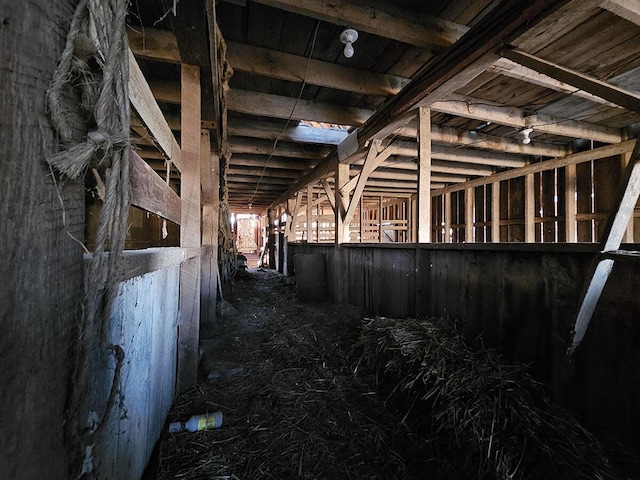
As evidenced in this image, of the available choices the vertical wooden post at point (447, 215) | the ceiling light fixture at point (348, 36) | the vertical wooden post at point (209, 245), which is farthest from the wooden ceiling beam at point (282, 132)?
the vertical wooden post at point (447, 215)

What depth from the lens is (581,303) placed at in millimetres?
1228

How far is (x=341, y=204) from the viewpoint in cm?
422

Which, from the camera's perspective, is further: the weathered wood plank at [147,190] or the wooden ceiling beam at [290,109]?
the wooden ceiling beam at [290,109]

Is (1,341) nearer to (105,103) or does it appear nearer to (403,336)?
(105,103)

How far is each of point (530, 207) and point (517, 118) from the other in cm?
323

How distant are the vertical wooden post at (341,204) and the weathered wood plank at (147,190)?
→ 3027mm

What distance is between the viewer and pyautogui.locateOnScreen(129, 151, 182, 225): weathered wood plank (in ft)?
2.61

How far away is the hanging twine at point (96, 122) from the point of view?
44 centimetres

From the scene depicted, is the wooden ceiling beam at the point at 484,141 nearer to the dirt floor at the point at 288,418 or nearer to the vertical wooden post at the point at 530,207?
the vertical wooden post at the point at 530,207

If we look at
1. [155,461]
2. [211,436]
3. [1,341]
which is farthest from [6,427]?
[211,436]

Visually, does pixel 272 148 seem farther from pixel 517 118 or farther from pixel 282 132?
pixel 517 118

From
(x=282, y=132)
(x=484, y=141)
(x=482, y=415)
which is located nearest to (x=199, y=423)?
(x=482, y=415)

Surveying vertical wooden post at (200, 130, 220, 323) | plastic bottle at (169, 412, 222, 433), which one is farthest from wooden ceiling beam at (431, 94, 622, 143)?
plastic bottle at (169, 412, 222, 433)

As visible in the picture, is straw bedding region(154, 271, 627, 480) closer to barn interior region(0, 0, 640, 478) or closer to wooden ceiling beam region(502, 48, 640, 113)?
barn interior region(0, 0, 640, 478)
